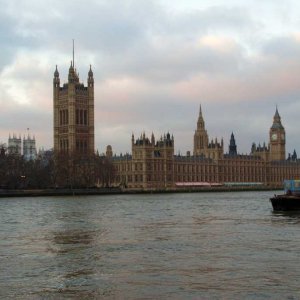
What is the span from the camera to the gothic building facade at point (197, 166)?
5817 inches

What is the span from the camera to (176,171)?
15562 cm

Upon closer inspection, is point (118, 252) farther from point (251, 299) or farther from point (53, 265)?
point (251, 299)

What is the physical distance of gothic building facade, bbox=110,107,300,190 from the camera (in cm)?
14775

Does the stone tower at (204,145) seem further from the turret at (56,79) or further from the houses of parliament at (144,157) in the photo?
the turret at (56,79)

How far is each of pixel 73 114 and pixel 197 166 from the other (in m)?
34.3

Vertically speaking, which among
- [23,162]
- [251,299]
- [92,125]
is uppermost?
[92,125]

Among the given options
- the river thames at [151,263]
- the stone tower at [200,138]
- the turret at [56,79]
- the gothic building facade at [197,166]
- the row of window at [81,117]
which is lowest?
the river thames at [151,263]

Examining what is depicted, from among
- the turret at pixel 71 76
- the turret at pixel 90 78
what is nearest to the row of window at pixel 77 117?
the turret at pixel 71 76

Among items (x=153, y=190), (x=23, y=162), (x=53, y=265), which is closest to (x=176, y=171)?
(x=153, y=190)

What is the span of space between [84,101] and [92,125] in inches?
251

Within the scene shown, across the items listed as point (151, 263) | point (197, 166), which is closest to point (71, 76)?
point (197, 166)

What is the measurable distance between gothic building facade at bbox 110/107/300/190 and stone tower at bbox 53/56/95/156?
9250mm

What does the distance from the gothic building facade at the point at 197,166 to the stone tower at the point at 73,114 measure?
925cm

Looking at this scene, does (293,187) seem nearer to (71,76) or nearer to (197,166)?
(197,166)
